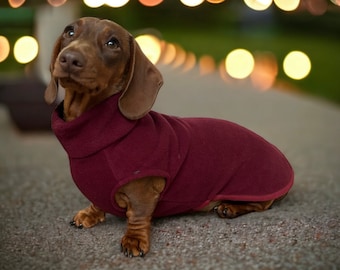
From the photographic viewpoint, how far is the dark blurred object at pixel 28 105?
400 centimetres

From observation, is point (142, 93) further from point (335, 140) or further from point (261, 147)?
point (335, 140)

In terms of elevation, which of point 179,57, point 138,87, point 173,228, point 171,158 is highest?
point 138,87

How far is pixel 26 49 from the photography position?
16.7 feet

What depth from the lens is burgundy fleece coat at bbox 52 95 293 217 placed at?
1945 millimetres

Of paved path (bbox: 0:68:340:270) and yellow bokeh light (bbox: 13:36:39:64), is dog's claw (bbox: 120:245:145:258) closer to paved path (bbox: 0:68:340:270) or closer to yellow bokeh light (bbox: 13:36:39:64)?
paved path (bbox: 0:68:340:270)

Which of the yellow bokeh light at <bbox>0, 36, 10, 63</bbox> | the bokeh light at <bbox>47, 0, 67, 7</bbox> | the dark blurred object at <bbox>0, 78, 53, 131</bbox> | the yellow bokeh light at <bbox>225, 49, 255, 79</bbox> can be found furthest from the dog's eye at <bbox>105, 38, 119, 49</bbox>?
the yellow bokeh light at <bbox>225, 49, 255, 79</bbox>

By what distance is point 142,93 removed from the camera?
197cm

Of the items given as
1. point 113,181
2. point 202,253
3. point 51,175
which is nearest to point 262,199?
point 202,253

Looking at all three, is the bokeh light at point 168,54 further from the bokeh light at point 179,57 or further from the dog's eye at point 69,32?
the dog's eye at point 69,32

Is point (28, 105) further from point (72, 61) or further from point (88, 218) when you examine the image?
point (72, 61)

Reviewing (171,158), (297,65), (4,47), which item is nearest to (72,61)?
(171,158)

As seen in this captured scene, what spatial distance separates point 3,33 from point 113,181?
135 inches

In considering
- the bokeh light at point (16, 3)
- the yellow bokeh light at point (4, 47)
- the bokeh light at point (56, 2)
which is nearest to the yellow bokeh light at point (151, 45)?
the yellow bokeh light at point (4, 47)

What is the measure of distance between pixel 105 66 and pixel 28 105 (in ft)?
7.31
